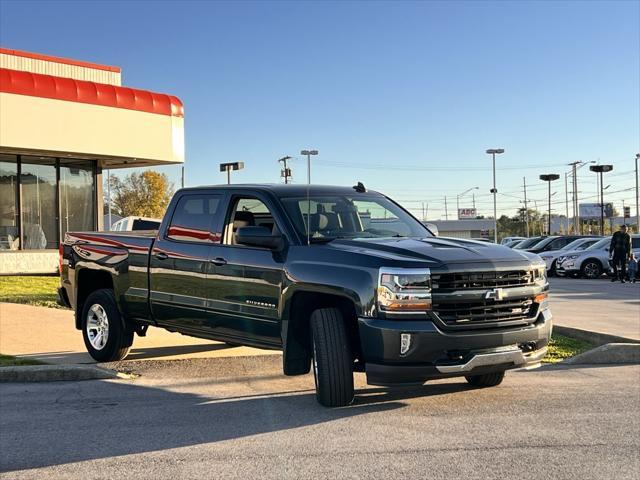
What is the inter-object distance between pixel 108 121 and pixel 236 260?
17615 millimetres

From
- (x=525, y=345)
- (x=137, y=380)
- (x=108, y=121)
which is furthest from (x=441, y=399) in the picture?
(x=108, y=121)

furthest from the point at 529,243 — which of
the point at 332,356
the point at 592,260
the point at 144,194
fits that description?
the point at 144,194

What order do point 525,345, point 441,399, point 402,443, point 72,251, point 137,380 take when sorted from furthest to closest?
point 72,251, point 137,380, point 441,399, point 525,345, point 402,443

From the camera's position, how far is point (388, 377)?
18.2ft

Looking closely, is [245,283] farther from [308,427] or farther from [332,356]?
[308,427]

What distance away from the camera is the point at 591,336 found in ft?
32.2

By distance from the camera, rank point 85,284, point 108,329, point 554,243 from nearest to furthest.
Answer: point 108,329
point 85,284
point 554,243

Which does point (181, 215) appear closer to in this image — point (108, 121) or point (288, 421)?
point (288, 421)

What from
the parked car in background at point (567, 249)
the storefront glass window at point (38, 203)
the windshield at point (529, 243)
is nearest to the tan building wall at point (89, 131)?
the storefront glass window at point (38, 203)

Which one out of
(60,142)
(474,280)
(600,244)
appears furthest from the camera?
(600,244)

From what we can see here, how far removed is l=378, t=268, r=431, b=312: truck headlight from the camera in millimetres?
5520

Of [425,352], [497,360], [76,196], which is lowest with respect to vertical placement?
[497,360]

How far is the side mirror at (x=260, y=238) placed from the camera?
6281 millimetres

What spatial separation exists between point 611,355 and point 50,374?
6416 millimetres
